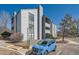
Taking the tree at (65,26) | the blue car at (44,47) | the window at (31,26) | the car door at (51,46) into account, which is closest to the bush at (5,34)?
the window at (31,26)

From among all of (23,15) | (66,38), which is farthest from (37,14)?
(66,38)

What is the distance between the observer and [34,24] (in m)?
7.49

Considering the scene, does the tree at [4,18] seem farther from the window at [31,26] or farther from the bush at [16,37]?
the window at [31,26]

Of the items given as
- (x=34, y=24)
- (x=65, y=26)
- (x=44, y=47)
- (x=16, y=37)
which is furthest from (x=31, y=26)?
(x=65, y=26)

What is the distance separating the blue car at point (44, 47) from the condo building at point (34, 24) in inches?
4.9

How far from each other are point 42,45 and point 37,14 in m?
0.65

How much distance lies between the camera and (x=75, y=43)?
7.51 metres

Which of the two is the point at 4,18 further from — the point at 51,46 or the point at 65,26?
the point at 65,26

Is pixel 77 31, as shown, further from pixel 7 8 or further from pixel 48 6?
pixel 7 8

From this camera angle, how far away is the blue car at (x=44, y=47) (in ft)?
24.4

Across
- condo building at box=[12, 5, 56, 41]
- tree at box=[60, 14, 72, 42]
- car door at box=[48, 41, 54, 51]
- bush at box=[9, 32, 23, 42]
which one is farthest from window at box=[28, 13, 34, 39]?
tree at box=[60, 14, 72, 42]

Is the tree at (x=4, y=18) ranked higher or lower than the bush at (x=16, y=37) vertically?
higher

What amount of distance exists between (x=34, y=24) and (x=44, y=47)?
0.51 m

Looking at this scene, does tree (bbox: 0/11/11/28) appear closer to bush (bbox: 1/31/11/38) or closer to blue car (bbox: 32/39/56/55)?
bush (bbox: 1/31/11/38)
